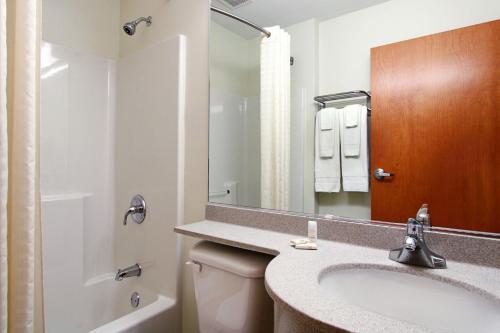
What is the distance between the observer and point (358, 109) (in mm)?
1042

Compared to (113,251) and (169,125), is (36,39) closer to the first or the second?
(169,125)

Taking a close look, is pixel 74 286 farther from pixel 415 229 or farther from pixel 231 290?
pixel 415 229

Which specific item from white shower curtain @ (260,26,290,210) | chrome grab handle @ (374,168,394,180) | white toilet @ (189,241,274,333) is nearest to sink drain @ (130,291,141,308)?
white toilet @ (189,241,274,333)

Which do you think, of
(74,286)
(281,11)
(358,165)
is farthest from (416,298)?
(74,286)

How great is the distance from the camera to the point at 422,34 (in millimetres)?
909

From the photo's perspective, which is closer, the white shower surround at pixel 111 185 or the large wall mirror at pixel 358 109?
the large wall mirror at pixel 358 109

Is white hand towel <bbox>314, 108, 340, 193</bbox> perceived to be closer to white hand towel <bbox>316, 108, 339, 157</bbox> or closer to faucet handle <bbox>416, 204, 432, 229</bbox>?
white hand towel <bbox>316, 108, 339, 157</bbox>

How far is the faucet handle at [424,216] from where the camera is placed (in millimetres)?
829

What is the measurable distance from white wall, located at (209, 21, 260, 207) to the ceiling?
4 cm

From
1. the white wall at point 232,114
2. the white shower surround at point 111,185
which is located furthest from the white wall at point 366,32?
the white shower surround at point 111,185

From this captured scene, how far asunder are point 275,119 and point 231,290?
765 millimetres

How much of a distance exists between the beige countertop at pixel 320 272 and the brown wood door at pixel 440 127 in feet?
0.57

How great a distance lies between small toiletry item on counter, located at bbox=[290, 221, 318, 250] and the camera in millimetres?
913

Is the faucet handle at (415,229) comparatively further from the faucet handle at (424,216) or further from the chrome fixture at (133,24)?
the chrome fixture at (133,24)
